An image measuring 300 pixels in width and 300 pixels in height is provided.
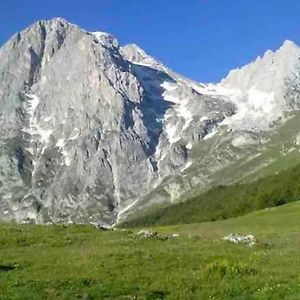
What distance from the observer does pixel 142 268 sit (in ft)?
115

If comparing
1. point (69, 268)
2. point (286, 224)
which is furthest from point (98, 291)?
point (286, 224)

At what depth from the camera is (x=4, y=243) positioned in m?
49.0

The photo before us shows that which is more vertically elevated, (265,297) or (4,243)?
(4,243)

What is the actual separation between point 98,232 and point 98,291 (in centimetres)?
3082

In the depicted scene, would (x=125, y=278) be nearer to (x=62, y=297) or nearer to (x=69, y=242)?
(x=62, y=297)

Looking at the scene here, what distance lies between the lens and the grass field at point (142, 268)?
92.5ft

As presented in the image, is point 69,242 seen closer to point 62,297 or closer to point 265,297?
point 62,297

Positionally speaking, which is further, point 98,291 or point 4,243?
point 4,243

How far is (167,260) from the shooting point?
37.6m

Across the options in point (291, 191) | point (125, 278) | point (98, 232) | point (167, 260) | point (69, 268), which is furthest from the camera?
point (291, 191)

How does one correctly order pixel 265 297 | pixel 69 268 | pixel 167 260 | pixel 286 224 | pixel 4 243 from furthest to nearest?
1. pixel 286 224
2. pixel 4 243
3. pixel 167 260
4. pixel 69 268
5. pixel 265 297

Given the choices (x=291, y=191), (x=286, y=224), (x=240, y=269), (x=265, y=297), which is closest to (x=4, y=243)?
(x=240, y=269)

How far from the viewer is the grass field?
2820cm

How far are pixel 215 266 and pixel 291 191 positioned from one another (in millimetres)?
148096
